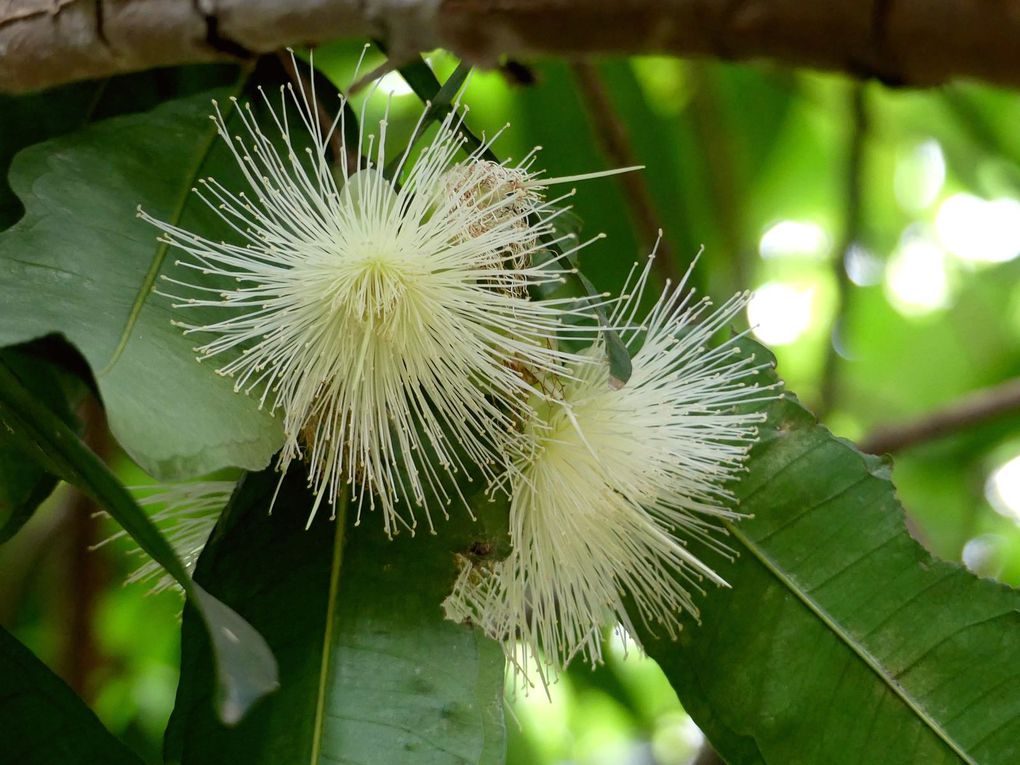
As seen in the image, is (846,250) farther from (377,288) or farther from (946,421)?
(377,288)

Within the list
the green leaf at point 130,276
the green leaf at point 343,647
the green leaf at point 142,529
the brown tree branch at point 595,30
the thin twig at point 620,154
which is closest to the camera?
the brown tree branch at point 595,30

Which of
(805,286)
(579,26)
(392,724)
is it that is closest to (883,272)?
(805,286)

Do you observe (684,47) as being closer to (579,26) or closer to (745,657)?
(579,26)

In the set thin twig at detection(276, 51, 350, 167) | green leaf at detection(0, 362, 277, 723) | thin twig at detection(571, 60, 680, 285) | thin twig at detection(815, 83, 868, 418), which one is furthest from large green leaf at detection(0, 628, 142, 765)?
thin twig at detection(815, 83, 868, 418)

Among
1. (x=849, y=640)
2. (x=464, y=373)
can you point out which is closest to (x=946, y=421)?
(x=849, y=640)

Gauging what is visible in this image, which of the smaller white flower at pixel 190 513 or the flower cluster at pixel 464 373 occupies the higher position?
the flower cluster at pixel 464 373

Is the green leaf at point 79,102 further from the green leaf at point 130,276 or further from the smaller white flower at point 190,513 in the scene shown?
the smaller white flower at point 190,513

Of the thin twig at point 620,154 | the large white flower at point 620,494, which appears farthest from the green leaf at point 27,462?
the thin twig at point 620,154
